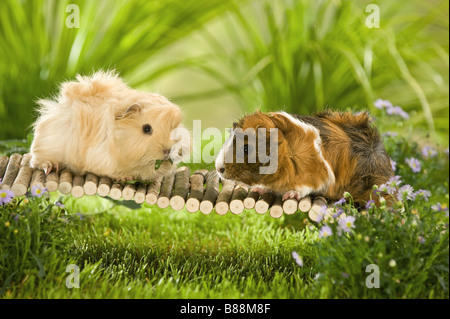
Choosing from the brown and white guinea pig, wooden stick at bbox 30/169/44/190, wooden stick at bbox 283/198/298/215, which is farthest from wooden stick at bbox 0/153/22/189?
wooden stick at bbox 283/198/298/215

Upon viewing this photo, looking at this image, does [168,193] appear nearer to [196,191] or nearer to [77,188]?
[196,191]

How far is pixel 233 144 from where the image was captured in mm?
2805

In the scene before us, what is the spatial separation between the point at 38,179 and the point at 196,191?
2.89ft

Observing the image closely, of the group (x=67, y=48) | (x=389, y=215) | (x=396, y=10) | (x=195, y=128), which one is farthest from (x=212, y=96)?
(x=389, y=215)

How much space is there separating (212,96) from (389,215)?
11.6 feet

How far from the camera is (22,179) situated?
2.96 metres

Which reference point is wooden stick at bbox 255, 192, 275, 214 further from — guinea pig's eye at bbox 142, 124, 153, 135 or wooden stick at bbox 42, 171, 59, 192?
wooden stick at bbox 42, 171, 59, 192

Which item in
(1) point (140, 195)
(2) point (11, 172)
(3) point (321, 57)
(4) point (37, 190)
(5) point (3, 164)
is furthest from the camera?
(3) point (321, 57)

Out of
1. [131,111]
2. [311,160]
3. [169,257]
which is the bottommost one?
[169,257]

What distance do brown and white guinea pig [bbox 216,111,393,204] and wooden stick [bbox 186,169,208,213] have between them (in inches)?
9.6

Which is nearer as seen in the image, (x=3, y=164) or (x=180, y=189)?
(x=180, y=189)

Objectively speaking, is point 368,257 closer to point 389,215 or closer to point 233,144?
point 389,215

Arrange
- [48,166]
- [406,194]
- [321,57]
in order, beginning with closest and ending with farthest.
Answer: [406,194] < [48,166] < [321,57]

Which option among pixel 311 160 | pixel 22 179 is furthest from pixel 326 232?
pixel 22 179
